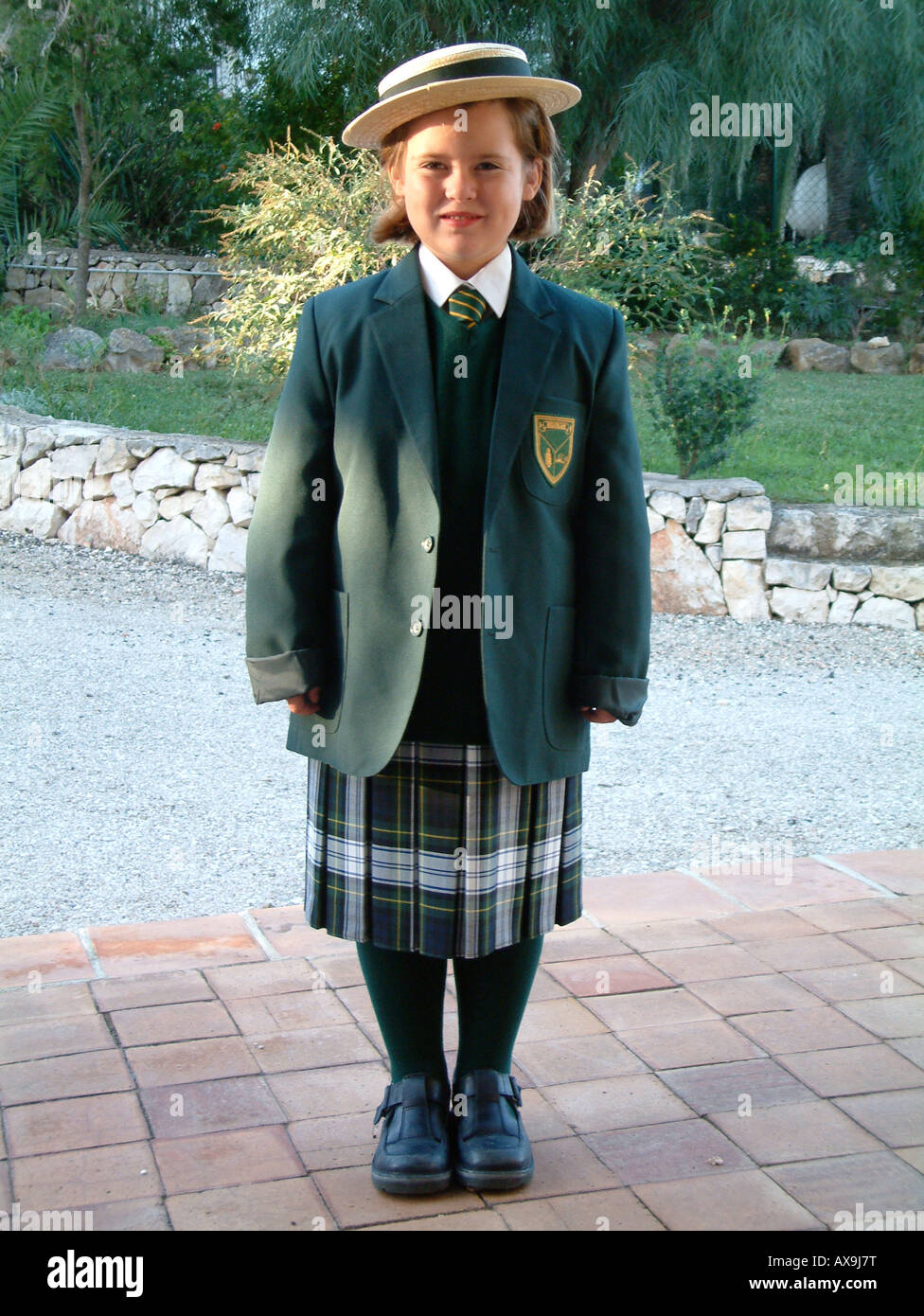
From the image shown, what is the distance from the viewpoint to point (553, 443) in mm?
2006

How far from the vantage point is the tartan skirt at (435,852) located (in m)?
2.03

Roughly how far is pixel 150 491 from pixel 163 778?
353 cm

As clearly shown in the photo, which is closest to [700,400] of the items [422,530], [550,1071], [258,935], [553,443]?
[258,935]

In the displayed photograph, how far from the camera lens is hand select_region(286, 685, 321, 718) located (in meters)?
2.07

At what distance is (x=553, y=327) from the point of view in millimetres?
2033

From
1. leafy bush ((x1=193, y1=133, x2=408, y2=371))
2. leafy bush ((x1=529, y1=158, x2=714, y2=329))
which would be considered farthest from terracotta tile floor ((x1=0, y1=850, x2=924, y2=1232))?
leafy bush ((x1=529, y1=158, x2=714, y2=329))

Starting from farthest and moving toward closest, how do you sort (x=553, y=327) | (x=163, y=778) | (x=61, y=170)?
(x=61, y=170) → (x=163, y=778) → (x=553, y=327)

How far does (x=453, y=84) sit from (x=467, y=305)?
0.31 meters

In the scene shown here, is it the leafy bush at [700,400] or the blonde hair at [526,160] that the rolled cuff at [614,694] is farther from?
the leafy bush at [700,400]

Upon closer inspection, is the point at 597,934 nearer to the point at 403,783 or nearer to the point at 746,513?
the point at 403,783

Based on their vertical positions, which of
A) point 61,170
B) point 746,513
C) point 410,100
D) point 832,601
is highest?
point 61,170

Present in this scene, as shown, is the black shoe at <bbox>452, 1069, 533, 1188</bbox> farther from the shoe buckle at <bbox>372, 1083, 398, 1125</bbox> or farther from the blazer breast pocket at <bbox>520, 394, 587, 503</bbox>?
the blazer breast pocket at <bbox>520, 394, 587, 503</bbox>

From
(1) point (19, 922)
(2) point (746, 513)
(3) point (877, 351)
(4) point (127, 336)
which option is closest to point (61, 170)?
(4) point (127, 336)

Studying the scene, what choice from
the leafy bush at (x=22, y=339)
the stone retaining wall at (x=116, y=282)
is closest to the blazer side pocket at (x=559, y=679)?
the leafy bush at (x=22, y=339)
